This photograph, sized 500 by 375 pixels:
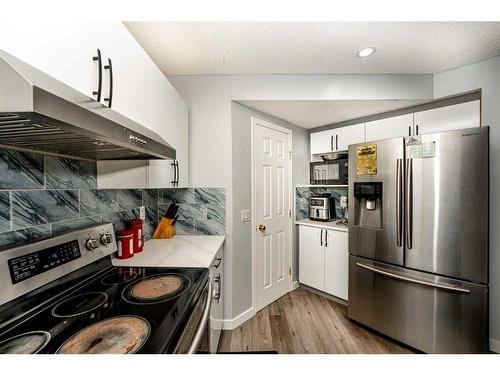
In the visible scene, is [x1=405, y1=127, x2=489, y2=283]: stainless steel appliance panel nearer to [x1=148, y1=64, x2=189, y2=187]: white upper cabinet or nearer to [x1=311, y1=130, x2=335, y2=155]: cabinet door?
[x1=311, y1=130, x2=335, y2=155]: cabinet door

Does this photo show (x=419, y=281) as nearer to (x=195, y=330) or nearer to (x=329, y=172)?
(x=329, y=172)

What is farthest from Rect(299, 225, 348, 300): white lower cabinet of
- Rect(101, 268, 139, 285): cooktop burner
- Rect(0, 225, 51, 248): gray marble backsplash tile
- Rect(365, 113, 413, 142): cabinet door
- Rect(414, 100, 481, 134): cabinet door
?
Rect(0, 225, 51, 248): gray marble backsplash tile

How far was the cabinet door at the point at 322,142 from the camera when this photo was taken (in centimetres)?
255

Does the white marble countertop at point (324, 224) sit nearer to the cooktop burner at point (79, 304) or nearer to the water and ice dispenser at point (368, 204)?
the water and ice dispenser at point (368, 204)

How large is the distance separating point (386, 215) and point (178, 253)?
164cm

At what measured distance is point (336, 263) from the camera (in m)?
2.26

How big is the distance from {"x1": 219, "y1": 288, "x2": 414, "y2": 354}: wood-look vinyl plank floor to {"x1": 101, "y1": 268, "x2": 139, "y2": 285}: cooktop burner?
3.45 feet

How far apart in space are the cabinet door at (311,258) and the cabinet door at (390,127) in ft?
3.87

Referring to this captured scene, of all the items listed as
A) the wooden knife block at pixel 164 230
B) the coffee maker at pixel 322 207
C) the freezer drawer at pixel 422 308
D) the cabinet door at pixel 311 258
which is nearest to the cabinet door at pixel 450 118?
the coffee maker at pixel 322 207

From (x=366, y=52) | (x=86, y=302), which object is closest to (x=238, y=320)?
(x=86, y=302)

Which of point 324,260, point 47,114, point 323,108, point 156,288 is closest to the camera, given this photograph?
point 47,114

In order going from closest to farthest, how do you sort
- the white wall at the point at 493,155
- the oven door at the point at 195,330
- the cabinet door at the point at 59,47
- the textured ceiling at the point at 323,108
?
the cabinet door at the point at 59,47, the oven door at the point at 195,330, the white wall at the point at 493,155, the textured ceiling at the point at 323,108

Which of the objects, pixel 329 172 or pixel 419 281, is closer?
pixel 419 281

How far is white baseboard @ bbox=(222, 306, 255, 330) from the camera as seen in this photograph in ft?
6.22
